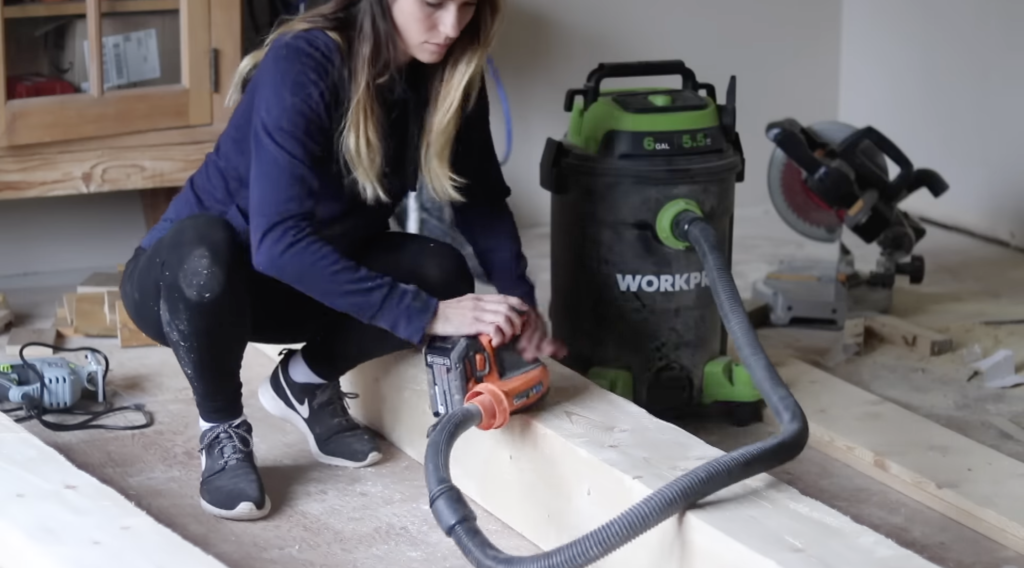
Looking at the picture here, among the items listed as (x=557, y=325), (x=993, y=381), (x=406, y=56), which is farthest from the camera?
(x=993, y=381)

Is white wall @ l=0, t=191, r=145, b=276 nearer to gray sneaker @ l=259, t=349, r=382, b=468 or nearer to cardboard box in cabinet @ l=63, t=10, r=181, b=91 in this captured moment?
cardboard box in cabinet @ l=63, t=10, r=181, b=91

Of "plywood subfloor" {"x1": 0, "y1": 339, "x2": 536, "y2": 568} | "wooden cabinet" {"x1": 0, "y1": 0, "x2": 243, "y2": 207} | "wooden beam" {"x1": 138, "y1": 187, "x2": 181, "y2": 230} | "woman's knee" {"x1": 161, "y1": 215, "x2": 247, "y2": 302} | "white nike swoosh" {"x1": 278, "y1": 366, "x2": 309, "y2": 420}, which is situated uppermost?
"wooden cabinet" {"x1": 0, "y1": 0, "x2": 243, "y2": 207}

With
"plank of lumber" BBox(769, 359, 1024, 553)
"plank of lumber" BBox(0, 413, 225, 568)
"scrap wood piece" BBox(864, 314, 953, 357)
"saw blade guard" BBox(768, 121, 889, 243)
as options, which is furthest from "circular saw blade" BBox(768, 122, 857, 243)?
"plank of lumber" BBox(0, 413, 225, 568)

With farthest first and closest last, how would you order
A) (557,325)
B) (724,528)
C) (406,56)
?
(557,325), (406,56), (724,528)

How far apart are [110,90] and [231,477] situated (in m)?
1.22

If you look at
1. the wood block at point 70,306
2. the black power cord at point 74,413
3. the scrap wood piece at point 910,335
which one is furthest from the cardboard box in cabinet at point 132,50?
the scrap wood piece at point 910,335

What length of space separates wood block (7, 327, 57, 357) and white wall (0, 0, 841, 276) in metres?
0.58

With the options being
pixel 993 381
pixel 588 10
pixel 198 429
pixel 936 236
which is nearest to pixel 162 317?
pixel 198 429

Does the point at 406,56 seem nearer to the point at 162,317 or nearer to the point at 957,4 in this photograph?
the point at 162,317

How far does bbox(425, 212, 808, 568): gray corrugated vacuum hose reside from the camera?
1.22 m

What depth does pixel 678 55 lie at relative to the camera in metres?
3.59

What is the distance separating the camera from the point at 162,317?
5.44 ft

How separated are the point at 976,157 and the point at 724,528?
2.56 meters

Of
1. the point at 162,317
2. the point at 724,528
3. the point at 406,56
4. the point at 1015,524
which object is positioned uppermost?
the point at 406,56
